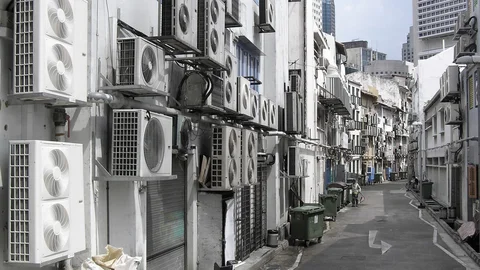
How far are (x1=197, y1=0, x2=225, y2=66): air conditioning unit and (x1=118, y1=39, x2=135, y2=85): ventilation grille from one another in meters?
1.82

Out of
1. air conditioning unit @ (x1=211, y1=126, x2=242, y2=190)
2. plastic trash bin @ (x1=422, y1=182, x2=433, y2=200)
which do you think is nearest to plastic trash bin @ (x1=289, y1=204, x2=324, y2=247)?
air conditioning unit @ (x1=211, y1=126, x2=242, y2=190)

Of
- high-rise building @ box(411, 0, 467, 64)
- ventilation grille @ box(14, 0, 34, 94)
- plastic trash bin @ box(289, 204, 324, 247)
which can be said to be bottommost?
plastic trash bin @ box(289, 204, 324, 247)

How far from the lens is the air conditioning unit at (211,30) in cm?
796

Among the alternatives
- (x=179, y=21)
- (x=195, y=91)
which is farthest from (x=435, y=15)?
(x=179, y=21)

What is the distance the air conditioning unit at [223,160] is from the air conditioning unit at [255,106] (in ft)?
6.77

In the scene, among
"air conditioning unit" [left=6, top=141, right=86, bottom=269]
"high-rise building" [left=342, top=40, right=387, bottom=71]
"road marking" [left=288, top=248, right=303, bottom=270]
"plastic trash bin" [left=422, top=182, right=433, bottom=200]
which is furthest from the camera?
"high-rise building" [left=342, top=40, right=387, bottom=71]

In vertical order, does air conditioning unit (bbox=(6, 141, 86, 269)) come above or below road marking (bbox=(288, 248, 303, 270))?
above

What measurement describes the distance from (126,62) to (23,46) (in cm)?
191

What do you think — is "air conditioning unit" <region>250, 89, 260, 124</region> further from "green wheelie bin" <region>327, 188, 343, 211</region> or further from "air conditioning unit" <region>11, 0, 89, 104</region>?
"green wheelie bin" <region>327, 188, 343, 211</region>

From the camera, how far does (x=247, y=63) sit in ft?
46.1

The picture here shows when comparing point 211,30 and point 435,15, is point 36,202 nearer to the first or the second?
point 211,30

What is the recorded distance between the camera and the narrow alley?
43.0ft

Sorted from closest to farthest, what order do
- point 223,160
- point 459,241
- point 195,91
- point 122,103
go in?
point 122,103, point 195,91, point 223,160, point 459,241

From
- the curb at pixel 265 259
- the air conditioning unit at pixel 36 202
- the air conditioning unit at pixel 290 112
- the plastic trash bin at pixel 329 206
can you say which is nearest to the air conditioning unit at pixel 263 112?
the air conditioning unit at pixel 290 112
